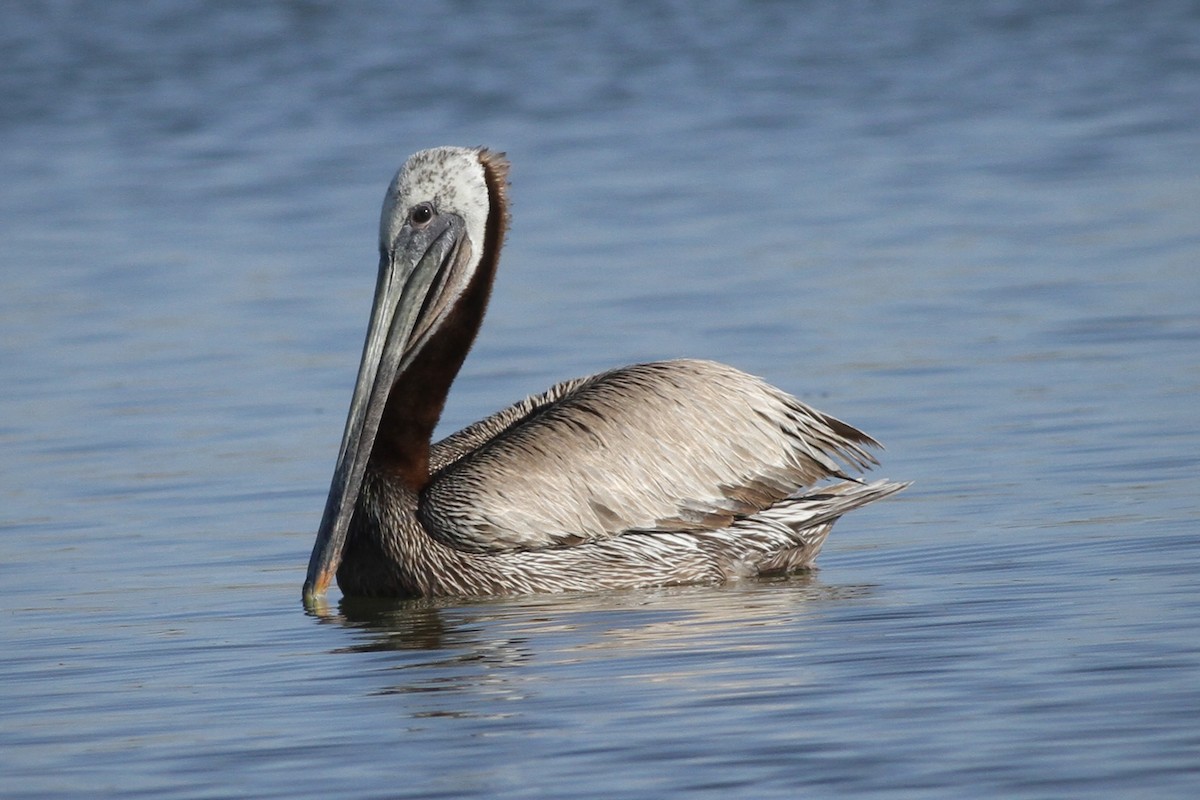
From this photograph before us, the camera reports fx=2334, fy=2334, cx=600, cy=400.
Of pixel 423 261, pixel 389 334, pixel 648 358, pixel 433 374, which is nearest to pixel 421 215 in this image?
pixel 423 261

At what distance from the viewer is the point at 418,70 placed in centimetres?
1912

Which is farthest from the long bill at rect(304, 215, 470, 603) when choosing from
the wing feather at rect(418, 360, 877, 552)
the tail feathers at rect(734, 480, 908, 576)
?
the tail feathers at rect(734, 480, 908, 576)

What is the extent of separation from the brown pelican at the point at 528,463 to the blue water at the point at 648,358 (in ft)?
0.54

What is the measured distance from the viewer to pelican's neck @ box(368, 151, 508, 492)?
257 inches

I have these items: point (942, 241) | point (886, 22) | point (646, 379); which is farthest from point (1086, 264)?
point (886, 22)

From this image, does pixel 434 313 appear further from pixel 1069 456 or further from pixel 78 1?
pixel 78 1

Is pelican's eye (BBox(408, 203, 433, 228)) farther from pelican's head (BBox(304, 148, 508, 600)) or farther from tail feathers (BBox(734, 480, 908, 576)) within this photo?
tail feathers (BBox(734, 480, 908, 576))

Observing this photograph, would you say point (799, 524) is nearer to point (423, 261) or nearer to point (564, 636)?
point (564, 636)

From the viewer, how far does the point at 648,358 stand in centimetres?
914

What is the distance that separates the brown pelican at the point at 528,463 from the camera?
6.33 meters

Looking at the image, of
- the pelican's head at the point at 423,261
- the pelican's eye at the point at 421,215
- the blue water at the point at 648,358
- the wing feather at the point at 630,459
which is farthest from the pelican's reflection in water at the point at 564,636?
the pelican's eye at the point at 421,215

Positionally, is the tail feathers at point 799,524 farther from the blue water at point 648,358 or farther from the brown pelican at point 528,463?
the blue water at point 648,358

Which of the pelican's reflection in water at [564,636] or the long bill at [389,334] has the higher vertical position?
the long bill at [389,334]

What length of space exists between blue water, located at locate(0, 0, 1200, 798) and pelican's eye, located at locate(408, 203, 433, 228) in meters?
1.06
